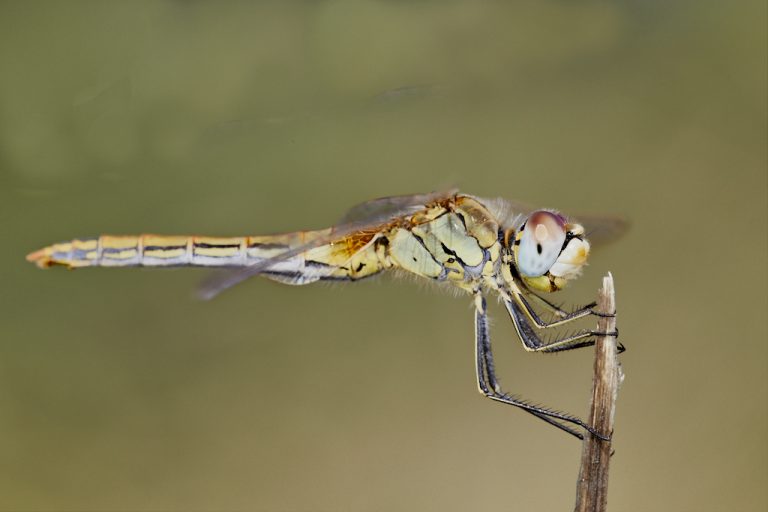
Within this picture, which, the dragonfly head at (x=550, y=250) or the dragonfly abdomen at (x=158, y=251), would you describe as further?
the dragonfly abdomen at (x=158, y=251)

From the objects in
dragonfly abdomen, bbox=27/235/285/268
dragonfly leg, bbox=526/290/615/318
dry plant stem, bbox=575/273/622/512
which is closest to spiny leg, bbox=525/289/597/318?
dragonfly leg, bbox=526/290/615/318

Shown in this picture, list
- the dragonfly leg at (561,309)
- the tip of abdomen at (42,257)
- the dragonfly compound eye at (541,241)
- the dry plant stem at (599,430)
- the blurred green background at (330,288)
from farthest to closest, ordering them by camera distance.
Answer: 1. the blurred green background at (330,288)
2. the tip of abdomen at (42,257)
3. the dragonfly compound eye at (541,241)
4. the dragonfly leg at (561,309)
5. the dry plant stem at (599,430)

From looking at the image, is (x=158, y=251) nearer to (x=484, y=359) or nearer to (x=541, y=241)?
(x=484, y=359)

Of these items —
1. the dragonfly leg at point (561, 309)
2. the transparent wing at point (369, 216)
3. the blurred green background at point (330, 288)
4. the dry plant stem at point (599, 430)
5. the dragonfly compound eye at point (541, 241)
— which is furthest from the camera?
the blurred green background at point (330, 288)

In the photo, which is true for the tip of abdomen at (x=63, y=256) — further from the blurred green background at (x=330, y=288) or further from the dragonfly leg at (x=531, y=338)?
the dragonfly leg at (x=531, y=338)

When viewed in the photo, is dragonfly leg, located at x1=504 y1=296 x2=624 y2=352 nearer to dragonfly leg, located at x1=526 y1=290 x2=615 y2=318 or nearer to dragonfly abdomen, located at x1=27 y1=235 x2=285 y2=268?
dragonfly leg, located at x1=526 y1=290 x2=615 y2=318

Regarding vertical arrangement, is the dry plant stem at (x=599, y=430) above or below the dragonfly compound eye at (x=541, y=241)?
below

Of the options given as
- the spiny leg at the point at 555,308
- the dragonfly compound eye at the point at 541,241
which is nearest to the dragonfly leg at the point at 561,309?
the spiny leg at the point at 555,308

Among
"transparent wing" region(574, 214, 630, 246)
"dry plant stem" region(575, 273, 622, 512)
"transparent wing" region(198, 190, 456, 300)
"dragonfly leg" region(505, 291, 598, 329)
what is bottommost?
"dry plant stem" region(575, 273, 622, 512)

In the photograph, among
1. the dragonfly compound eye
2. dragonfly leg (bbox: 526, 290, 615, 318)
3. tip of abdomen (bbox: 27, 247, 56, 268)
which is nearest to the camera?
dragonfly leg (bbox: 526, 290, 615, 318)
